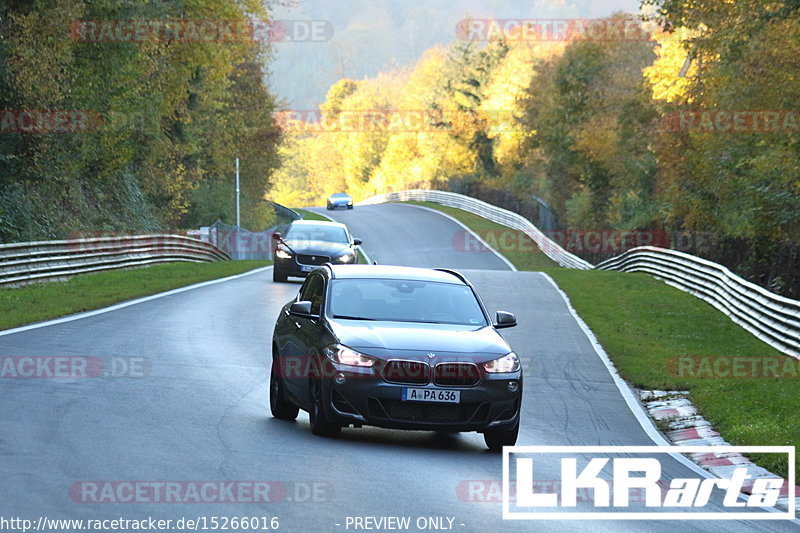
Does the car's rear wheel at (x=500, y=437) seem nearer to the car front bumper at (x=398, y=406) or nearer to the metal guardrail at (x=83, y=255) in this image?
the car front bumper at (x=398, y=406)

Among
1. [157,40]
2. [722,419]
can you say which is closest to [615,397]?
[722,419]

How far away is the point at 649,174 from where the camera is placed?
183 ft

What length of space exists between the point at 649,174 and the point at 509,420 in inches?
1836

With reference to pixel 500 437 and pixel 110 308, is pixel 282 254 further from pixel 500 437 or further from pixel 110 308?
pixel 500 437

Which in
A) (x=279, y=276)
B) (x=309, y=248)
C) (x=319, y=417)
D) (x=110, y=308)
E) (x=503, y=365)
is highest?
(x=503, y=365)

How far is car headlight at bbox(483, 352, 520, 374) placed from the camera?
421 inches

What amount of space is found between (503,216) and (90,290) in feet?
167

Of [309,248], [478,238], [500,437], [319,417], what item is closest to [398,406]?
[319,417]

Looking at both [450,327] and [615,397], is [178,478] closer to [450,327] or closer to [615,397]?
[450,327]

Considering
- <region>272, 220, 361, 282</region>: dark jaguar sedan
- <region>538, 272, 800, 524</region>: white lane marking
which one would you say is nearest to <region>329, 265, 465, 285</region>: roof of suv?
<region>538, 272, 800, 524</region>: white lane marking

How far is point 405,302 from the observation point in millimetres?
11820

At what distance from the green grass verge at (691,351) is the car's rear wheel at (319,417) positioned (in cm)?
405

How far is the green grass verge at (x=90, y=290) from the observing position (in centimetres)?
2160

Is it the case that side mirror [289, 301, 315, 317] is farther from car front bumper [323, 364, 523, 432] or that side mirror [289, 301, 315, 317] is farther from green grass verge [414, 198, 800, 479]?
green grass verge [414, 198, 800, 479]
